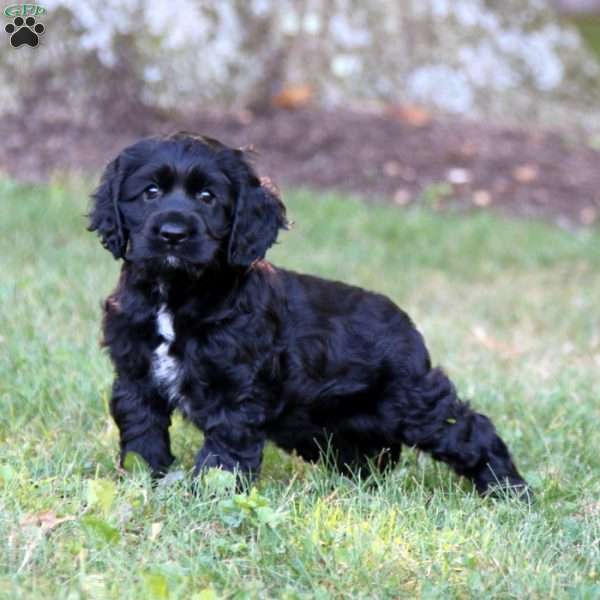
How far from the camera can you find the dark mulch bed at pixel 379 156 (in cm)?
1114

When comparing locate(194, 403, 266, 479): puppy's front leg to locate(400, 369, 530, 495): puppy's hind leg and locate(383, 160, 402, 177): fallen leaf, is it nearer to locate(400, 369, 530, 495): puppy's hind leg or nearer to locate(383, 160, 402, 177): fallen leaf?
locate(400, 369, 530, 495): puppy's hind leg

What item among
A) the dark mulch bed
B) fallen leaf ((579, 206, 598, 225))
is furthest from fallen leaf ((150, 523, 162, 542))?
fallen leaf ((579, 206, 598, 225))

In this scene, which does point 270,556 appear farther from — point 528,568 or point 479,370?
point 479,370

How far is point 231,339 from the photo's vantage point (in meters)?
4.21

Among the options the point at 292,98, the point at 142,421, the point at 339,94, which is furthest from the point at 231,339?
the point at 339,94

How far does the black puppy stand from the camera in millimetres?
4199

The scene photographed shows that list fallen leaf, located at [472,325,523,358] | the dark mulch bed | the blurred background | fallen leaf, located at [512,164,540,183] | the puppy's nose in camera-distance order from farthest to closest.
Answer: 1. fallen leaf, located at [512,164,540,183]
2. the blurred background
3. the dark mulch bed
4. fallen leaf, located at [472,325,523,358]
5. the puppy's nose

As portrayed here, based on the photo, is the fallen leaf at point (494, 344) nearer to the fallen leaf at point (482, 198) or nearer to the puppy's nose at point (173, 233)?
the fallen leaf at point (482, 198)

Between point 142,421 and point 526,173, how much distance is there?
8518 mm

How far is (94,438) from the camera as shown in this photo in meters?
4.88

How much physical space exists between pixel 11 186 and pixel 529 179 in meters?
5.36

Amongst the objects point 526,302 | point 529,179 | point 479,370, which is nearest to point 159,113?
point 529,179

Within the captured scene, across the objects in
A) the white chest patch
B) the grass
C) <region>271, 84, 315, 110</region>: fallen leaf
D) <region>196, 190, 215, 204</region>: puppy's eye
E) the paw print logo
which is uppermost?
the paw print logo

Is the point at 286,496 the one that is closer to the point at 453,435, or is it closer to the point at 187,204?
the point at 453,435
